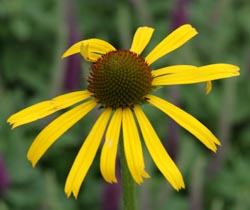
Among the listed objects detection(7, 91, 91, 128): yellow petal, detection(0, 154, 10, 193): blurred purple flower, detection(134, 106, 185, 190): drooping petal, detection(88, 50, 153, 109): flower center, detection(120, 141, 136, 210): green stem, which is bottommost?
detection(0, 154, 10, 193): blurred purple flower

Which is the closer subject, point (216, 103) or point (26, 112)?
point (26, 112)

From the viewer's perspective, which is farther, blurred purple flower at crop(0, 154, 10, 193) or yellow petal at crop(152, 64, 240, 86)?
blurred purple flower at crop(0, 154, 10, 193)

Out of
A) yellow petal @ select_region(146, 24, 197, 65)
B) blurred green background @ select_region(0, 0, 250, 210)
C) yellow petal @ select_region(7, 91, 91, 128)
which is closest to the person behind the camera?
yellow petal @ select_region(7, 91, 91, 128)

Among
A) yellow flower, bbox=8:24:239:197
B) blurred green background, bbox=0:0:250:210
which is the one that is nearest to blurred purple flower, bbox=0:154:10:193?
blurred green background, bbox=0:0:250:210

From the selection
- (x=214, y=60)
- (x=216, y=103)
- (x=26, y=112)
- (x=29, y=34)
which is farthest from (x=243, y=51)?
(x=26, y=112)

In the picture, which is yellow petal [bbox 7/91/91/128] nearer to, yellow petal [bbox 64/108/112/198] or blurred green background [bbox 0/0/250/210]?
yellow petal [bbox 64/108/112/198]

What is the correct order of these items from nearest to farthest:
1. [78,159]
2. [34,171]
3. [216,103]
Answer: [78,159], [34,171], [216,103]

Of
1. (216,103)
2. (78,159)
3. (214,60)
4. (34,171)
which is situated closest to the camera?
(78,159)

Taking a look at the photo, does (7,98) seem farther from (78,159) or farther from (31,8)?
(78,159)
